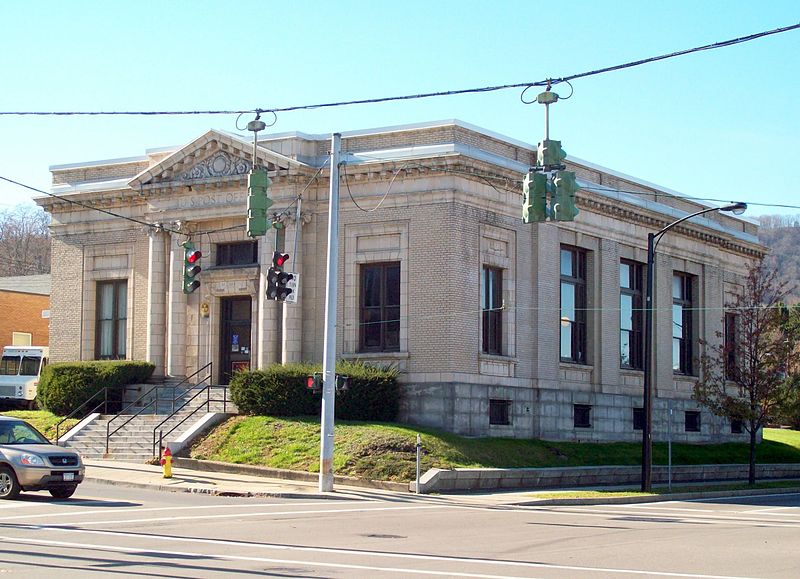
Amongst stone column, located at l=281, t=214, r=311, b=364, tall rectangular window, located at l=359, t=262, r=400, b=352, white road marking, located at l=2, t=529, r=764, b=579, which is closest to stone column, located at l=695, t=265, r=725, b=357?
tall rectangular window, located at l=359, t=262, r=400, b=352

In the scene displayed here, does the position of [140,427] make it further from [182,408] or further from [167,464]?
[167,464]

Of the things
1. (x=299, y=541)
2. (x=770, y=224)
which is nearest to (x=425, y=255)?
(x=299, y=541)

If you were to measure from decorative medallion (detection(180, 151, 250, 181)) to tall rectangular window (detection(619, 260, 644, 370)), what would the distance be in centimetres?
1541

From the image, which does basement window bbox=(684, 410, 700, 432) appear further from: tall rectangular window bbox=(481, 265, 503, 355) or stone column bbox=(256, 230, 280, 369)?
stone column bbox=(256, 230, 280, 369)

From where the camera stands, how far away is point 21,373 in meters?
49.5

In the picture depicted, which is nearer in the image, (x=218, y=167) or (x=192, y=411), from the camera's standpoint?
(x=192, y=411)

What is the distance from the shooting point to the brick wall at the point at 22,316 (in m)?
61.3

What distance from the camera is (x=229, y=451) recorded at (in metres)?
34.2

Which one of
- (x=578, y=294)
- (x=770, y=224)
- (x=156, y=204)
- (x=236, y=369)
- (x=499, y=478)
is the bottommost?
(x=499, y=478)

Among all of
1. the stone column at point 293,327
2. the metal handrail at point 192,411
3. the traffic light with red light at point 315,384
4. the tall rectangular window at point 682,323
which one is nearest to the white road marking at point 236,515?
the traffic light with red light at point 315,384

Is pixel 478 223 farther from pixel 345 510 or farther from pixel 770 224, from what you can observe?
pixel 770 224

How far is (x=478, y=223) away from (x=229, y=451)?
10.9m

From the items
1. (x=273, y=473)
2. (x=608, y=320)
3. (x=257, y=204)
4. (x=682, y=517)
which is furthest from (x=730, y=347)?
(x=257, y=204)

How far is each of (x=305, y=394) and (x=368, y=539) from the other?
58.0 feet
